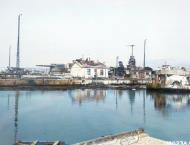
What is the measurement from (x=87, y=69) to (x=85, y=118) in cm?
4288

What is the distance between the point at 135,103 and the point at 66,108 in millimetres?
11253

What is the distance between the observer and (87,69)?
255ft

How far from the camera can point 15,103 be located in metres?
46.3

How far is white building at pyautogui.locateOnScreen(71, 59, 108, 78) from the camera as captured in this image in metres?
77.4

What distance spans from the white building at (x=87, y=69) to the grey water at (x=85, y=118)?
23.4 metres

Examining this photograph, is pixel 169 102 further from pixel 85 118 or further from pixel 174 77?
pixel 85 118

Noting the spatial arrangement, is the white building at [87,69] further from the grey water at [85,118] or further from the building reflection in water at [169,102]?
the grey water at [85,118]

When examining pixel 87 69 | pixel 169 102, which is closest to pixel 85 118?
pixel 169 102

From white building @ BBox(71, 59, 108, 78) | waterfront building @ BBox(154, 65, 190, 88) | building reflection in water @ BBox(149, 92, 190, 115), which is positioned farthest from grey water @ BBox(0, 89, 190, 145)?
white building @ BBox(71, 59, 108, 78)

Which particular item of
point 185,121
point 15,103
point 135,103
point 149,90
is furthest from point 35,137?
point 149,90

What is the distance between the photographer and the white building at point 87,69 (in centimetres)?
7744

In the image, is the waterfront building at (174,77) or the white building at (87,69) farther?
the white building at (87,69)

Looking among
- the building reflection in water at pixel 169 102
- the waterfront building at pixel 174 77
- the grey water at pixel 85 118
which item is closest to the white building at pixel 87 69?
the waterfront building at pixel 174 77

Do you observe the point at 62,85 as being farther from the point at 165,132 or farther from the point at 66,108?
the point at 165,132
